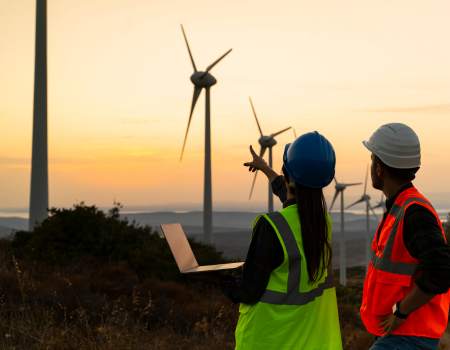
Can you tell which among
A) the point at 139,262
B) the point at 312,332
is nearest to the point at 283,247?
the point at 312,332

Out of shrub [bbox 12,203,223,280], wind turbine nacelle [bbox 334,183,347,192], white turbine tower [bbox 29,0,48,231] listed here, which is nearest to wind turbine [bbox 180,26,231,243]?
white turbine tower [bbox 29,0,48,231]

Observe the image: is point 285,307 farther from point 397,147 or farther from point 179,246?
point 397,147

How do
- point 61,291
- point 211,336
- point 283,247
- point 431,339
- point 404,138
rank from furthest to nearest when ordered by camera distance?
point 61,291
point 211,336
point 404,138
point 431,339
point 283,247

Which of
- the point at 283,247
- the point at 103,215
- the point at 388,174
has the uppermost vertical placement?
the point at 388,174

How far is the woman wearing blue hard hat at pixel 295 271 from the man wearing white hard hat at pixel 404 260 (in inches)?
14.8

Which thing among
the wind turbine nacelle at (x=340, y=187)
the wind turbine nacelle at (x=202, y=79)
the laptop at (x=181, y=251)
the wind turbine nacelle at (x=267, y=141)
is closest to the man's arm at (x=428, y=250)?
the laptop at (x=181, y=251)

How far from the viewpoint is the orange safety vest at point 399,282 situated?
3.30 m

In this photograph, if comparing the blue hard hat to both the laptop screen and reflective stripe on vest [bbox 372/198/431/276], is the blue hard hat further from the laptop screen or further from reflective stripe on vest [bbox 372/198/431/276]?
the laptop screen

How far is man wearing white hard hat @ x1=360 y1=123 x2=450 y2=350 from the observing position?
3145 mm

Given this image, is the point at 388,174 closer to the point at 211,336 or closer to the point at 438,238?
the point at 438,238

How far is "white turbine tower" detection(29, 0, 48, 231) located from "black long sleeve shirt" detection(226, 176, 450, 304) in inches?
768

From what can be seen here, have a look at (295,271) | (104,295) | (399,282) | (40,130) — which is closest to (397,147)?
(399,282)

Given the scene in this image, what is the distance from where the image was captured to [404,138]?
3594mm

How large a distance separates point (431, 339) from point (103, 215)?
47.4ft
